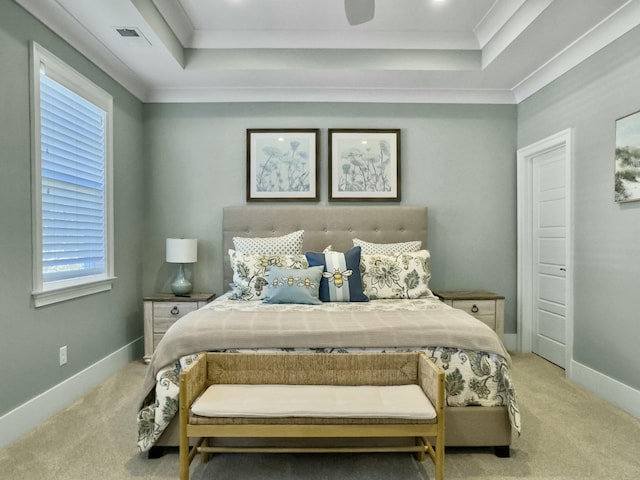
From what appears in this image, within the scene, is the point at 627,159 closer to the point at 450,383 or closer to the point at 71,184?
the point at 450,383

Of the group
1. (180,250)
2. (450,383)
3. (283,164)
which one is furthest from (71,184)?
(450,383)

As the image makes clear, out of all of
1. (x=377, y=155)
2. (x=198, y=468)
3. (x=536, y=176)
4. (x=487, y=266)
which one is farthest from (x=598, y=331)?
(x=198, y=468)

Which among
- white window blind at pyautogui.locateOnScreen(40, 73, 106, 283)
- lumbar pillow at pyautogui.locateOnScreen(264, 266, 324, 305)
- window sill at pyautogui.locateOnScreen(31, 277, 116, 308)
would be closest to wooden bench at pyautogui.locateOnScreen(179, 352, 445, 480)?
lumbar pillow at pyautogui.locateOnScreen(264, 266, 324, 305)

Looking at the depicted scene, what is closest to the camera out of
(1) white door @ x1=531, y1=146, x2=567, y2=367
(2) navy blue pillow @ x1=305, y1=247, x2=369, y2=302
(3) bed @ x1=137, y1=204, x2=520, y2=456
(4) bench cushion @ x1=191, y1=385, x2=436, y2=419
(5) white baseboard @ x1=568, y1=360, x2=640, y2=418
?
(4) bench cushion @ x1=191, y1=385, x2=436, y2=419

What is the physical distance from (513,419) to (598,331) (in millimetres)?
1481

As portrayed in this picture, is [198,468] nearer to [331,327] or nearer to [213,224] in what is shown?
[331,327]

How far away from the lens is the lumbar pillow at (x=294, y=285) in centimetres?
316

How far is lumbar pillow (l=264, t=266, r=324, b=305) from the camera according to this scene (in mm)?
3164

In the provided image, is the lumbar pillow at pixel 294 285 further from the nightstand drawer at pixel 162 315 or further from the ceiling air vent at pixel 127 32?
the ceiling air vent at pixel 127 32

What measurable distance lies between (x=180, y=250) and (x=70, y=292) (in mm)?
1127

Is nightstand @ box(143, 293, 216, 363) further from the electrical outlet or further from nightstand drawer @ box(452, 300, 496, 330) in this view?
nightstand drawer @ box(452, 300, 496, 330)

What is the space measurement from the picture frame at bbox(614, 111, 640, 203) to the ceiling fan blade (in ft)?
6.06

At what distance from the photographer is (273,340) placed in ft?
7.66

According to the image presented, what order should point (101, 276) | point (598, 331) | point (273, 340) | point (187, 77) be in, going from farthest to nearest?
point (187, 77), point (101, 276), point (598, 331), point (273, 340)
